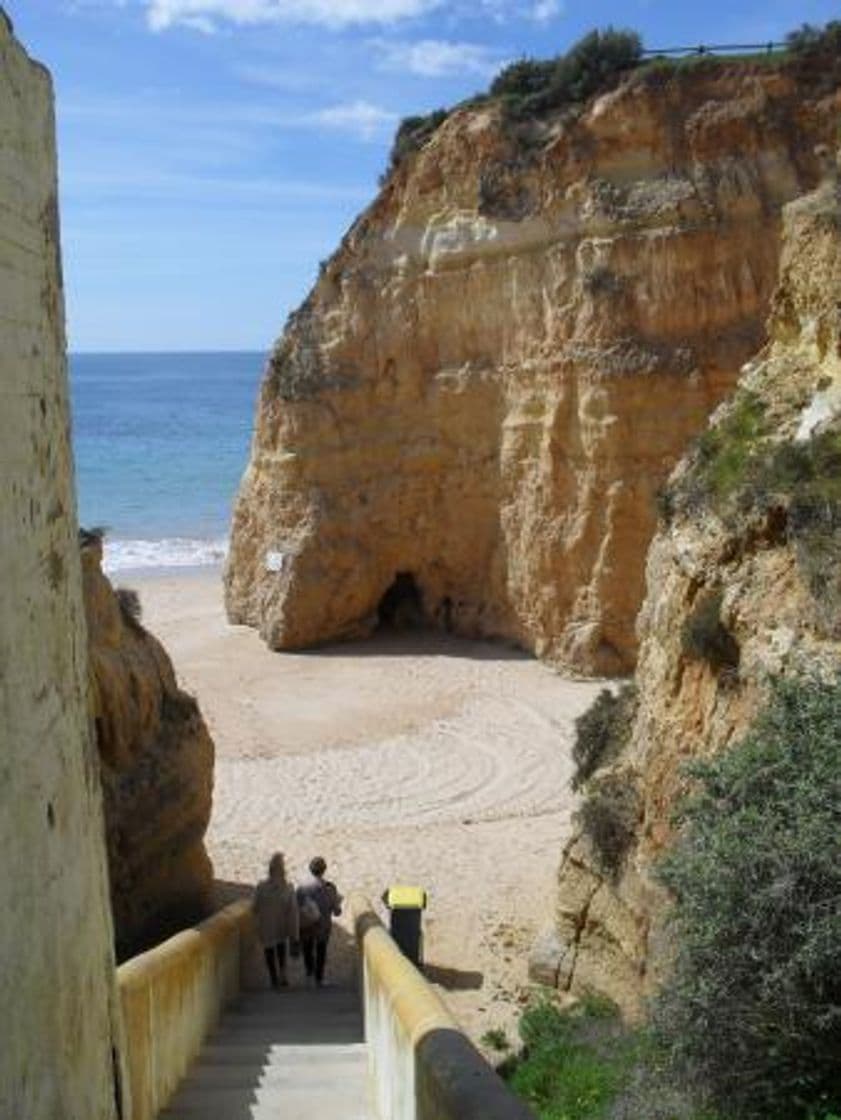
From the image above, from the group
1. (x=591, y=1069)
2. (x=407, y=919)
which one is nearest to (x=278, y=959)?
(x=407, y=919)

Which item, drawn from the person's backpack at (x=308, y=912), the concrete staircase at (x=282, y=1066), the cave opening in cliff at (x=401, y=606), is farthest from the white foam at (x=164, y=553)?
the concrete staircase at (x=282, y=1066)

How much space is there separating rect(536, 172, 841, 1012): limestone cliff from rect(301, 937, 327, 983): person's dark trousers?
78.2 inches

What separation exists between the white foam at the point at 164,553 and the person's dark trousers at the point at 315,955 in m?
34.7

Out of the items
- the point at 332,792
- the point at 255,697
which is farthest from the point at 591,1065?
the point at 255,697

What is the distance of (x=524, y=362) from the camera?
27875 mm

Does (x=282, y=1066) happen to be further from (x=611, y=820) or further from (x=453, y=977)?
(x=453, y=977)

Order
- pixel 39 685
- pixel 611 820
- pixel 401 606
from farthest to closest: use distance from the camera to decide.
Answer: pixel 401 606 → pixel 611 820 → pixel 39 685

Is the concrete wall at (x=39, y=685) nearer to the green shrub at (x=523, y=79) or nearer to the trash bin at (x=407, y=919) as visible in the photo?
the trash bin at (x=407, y=919)

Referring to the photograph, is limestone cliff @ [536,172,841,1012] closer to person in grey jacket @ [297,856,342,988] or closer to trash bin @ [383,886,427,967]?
trash bin @ [383,886,427,967]

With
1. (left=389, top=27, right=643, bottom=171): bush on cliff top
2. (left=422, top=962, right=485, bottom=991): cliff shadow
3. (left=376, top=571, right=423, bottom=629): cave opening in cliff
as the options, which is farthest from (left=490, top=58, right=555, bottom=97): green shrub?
(left=422, top=962, right=485, bottom=991): cliff shadow

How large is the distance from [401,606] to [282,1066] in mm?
23479

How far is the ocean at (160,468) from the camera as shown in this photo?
5422 centimetres

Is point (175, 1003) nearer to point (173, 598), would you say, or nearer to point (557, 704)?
point (557, 704)

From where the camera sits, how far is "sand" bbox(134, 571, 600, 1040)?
49.0ft
